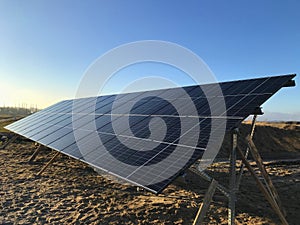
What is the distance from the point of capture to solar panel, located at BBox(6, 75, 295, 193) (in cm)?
509

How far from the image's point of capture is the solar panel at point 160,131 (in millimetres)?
5089

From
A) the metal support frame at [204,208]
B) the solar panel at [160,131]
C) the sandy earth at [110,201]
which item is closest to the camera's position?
the metal support frame at [204,208]

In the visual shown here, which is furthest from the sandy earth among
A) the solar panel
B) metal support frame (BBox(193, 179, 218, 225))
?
metal support frame (BBox(193, 179, 218, 225))

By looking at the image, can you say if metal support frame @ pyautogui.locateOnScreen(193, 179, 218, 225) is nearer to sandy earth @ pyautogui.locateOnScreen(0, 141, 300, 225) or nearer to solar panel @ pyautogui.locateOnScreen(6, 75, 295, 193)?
solar panel @ pyautogui.locateOnScreen(6, 75, 295, 193)

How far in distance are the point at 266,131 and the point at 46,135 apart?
83.0ft

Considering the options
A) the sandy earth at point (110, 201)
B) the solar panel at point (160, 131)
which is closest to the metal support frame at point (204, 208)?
the solar panel at point (160, 131)

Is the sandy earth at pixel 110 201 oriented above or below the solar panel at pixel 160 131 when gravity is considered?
below

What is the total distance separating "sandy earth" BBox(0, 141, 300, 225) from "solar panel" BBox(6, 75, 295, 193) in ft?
6.31

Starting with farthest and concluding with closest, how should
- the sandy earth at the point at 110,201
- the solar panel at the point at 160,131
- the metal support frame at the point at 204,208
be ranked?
the sandy earth at the point at 110,201 < the solar panel at the point at 160,131 < the metal support frame at the point at 204,208

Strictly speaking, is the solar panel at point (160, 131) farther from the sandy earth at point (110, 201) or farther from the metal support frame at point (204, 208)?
the sandy earth at point (110, 201)

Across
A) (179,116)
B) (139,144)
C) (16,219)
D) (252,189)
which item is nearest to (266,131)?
(252,189)

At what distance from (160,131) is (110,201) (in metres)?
3.60

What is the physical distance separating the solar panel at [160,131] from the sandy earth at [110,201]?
1923mm

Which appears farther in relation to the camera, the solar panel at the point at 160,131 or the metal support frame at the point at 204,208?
the solar panel at the point at 160,131
